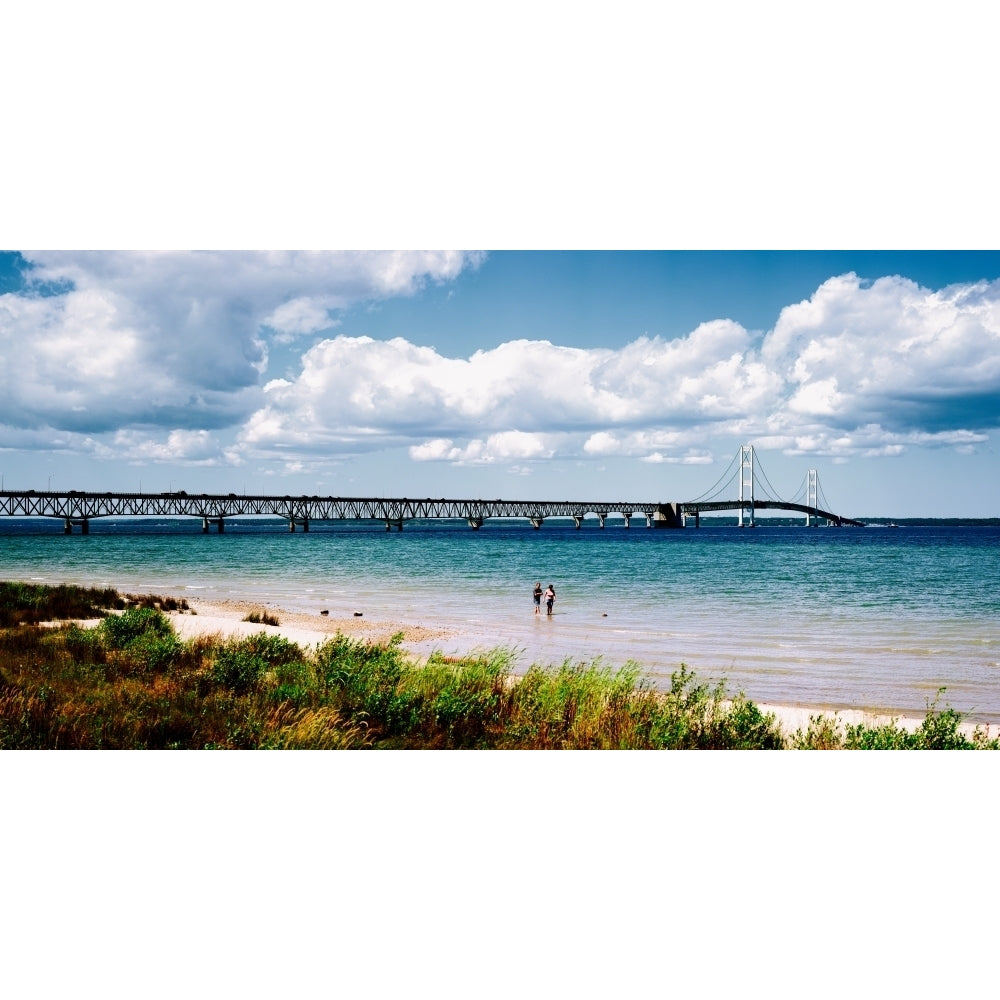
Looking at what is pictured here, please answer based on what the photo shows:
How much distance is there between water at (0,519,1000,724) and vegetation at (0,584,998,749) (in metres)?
3.73

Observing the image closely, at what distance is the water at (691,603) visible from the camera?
1426cm

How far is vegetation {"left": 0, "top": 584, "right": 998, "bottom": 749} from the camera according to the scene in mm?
7352

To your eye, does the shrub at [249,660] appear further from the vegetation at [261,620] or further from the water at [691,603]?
the vegetation at [261,620]

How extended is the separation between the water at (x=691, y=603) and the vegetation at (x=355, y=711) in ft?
12.2

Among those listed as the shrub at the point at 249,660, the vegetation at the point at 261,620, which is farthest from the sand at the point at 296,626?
the shrub at the point at 249,660

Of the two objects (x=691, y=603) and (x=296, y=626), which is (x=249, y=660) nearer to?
(x=296, y=626)

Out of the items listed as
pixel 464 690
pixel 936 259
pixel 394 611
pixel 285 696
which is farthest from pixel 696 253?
pixel 394 611

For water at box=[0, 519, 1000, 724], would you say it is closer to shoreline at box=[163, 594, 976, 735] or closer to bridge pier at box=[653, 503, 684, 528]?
shoreline at box=[163, 594, 976, 735]

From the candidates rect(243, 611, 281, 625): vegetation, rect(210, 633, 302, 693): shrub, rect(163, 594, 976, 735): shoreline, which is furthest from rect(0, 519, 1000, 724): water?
rect(210, 633, 302, 693): shrub

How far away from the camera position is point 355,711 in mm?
8148

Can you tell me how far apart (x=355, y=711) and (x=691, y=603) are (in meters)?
20.9

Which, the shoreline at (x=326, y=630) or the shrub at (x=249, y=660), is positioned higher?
the shrub at (x=249, y=660)

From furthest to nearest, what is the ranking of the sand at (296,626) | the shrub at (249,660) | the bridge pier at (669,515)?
the bridge pier at (669,515), the sand at (296,626), the shrub at (249,660)
